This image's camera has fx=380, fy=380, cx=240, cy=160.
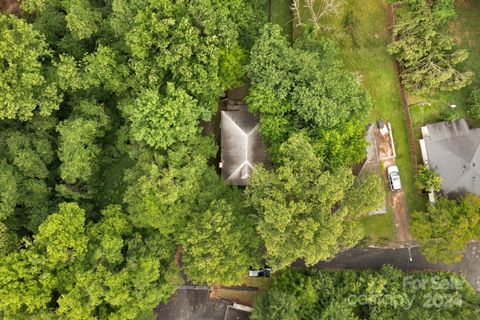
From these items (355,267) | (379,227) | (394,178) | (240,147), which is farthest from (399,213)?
(240,147)

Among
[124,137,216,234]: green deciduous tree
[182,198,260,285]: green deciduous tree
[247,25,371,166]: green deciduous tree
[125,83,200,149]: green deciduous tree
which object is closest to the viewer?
[124,137,216,234]: green deciduous tree

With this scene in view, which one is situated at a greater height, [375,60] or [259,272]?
[375,60]

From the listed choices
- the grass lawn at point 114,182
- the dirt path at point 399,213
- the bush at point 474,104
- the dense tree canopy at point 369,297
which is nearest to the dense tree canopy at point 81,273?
the grass lawn at point 114,182

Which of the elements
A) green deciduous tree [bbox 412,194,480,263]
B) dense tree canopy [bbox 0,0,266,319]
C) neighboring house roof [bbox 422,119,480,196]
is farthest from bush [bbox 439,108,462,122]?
dense tree canopy [bbox 0,0,266,319]

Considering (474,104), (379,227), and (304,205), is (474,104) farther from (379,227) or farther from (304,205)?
(304,205)

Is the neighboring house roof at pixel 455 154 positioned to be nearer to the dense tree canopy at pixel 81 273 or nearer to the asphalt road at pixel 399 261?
the asphalt road at pixel 399 261

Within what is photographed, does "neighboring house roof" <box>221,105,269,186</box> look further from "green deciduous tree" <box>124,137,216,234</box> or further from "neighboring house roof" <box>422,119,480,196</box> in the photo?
"neighboring house roof" <box>422,119,480,196</box>

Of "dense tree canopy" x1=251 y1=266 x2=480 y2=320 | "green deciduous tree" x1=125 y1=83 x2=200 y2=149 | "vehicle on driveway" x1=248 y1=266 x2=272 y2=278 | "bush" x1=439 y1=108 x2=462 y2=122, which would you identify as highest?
"green deciduous tree" x1=125 y1=83 x2=200 y2=149
